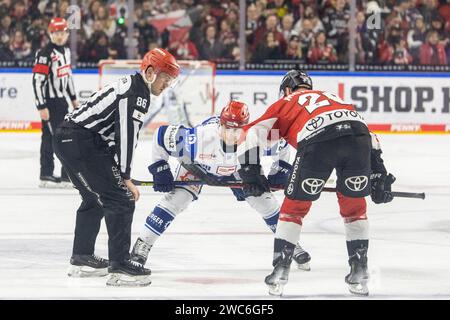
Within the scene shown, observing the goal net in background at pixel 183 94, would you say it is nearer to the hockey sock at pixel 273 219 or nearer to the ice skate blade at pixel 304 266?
the hockey sock at pixel 273 219

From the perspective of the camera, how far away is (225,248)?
770cm

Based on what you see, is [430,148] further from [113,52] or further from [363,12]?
[113,52]

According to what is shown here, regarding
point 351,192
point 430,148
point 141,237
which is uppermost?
point 351,192

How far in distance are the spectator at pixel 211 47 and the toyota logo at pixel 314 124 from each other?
9616 mm

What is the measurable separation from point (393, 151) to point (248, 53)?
291 centimetres

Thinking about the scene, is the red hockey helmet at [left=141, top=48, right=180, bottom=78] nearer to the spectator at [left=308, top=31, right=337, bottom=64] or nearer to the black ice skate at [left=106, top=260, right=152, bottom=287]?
the black ice skate at [left=106, top=260, right=152, bottom=287]

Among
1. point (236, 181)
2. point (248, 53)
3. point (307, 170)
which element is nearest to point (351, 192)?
point (307, 170)

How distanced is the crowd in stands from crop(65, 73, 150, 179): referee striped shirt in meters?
9.24

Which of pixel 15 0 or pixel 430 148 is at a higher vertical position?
pixel 15 0

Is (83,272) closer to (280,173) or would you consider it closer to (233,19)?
(280,173)

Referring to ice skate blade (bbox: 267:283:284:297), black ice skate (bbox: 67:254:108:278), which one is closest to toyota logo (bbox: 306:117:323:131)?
A: ice skate blade (bbox: 267:283:284:297)

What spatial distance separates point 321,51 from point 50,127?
5.89 m
